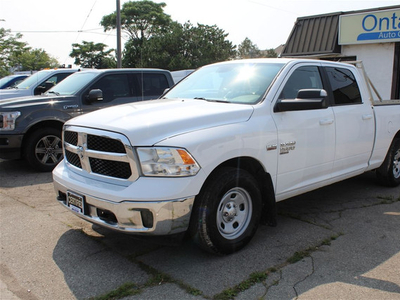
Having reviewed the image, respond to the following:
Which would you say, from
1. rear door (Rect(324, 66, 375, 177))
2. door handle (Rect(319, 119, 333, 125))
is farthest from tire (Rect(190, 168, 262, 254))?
rear door (Rect(324, 66, 375, 177))

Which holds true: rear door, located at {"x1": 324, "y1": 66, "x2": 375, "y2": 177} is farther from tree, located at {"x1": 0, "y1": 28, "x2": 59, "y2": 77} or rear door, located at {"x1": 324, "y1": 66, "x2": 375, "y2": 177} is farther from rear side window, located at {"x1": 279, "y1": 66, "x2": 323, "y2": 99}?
tree, located at {"x1": 0, "y1": 28, "x2": 59, "y2": 77}

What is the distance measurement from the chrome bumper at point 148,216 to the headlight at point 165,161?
240 millimetres

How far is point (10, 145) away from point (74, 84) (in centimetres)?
193

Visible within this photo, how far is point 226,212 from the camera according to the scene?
144 inches

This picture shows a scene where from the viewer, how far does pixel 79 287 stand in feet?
10.5

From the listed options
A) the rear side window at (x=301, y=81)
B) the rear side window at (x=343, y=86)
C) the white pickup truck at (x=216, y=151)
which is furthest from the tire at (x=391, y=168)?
the rear side window at (x=301, y=81)

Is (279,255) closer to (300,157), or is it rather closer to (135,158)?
(300,157)

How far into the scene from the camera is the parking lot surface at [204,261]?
3.14 m

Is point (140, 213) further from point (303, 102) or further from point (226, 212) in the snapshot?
point (303, 102)

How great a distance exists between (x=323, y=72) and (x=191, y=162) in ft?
8.20

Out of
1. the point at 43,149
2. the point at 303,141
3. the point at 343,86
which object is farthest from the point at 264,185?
the point at 43,149

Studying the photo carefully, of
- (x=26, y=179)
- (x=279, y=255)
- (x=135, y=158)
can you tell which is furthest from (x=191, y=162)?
(x=26, y=179)

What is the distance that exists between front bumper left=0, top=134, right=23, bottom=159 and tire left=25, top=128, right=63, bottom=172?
0.17 metres

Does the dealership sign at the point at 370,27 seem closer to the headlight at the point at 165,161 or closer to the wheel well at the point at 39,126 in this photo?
the wheel well at the point at 39,126
